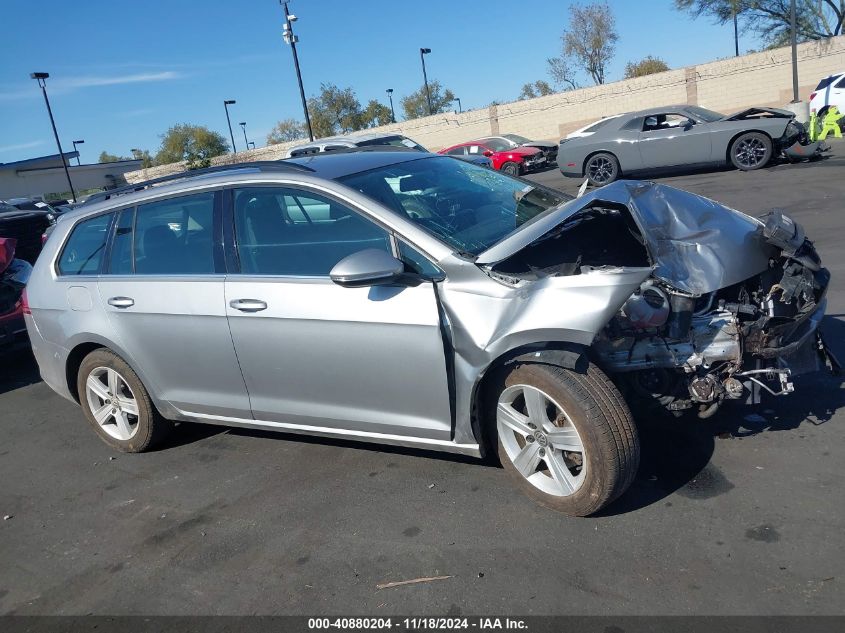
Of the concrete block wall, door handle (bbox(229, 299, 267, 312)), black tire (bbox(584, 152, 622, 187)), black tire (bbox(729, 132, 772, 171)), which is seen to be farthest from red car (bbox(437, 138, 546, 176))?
door handle (bbox(229, 299, 267, 312))

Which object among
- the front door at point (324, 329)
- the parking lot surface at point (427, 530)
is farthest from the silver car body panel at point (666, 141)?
the front door at point (324, 329)

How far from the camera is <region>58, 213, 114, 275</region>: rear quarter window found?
480cm

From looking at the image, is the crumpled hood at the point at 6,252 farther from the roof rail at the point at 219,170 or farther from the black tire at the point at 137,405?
the black tire at the point at 137,405

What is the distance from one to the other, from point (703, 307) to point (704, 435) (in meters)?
0.84

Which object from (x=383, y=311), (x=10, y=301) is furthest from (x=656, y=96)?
(x=383, y=311)

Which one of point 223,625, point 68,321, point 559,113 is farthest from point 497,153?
point 223,625

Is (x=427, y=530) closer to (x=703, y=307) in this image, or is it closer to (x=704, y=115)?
(x=703, y=307)

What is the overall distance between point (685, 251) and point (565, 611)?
1820 millimetres

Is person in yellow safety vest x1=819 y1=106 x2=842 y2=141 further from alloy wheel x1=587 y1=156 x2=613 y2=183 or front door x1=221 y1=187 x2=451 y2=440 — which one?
front door x1=221 y1=187 x2=451 y2=440

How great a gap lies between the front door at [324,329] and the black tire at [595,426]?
542mm

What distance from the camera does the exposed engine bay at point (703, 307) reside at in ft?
10.8

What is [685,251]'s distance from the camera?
138 inches

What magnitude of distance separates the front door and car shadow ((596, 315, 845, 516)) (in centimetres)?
105

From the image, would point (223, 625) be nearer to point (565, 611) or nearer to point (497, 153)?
point (565, 611)
